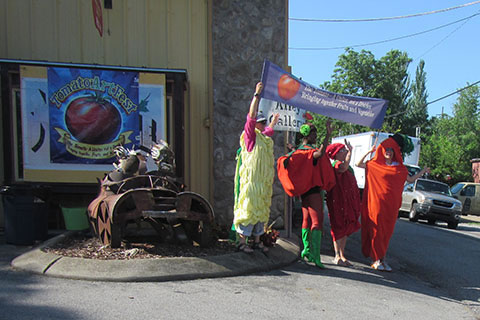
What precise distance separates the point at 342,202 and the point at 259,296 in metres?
2.34

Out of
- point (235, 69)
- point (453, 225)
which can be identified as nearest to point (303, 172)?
point (235, 69)

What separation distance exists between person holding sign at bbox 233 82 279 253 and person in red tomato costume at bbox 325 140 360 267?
116 cm

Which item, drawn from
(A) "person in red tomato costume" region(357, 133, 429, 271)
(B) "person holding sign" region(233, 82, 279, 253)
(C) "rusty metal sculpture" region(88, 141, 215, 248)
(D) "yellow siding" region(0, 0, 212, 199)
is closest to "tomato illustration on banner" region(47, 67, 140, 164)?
(D) "yellow siding" region(0, 0, 212, 199)

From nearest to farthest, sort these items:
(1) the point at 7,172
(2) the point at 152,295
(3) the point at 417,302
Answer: (2) the point at 152,295 < (3) the point at 417,302 < (1) the point at 7,172

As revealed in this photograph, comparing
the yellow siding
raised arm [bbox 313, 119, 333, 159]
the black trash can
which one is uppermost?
the yellow siding

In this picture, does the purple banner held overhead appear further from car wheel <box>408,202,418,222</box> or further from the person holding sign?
car wheel <box>408,202,418,222</box>

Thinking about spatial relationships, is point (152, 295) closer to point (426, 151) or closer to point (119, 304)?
point (119, 304)

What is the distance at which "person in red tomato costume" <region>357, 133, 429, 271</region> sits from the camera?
6.01 meters

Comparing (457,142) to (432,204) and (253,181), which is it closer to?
(432,204)

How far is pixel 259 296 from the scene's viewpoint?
13.8 ft

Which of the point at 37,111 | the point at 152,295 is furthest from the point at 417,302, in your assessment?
the point at 37,111

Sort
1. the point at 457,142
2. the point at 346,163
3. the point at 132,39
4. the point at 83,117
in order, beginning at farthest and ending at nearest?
1. the point at 457,142
2. the point at 132,39
3. the point at 83,117
4. the point at 346,163

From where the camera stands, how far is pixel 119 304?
3664mm

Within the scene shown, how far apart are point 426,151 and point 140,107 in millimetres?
26628
